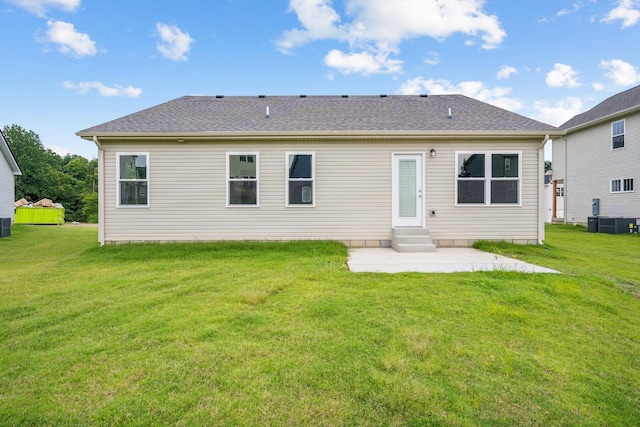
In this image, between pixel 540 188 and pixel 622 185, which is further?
pixel 622 185

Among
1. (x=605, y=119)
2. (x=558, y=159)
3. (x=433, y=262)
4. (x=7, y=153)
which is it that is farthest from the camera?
(x=558, y=159)

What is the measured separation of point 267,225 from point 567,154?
17.3 metres

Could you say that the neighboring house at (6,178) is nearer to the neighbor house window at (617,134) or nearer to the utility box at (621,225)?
the utility box at (621,225)

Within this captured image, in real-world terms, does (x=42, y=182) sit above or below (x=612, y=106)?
below

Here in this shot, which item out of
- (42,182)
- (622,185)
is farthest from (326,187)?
(42,182)

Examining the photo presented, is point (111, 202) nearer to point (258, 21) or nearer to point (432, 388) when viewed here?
point (432, 388)

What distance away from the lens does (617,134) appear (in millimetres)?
13688

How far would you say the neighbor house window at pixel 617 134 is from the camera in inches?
531

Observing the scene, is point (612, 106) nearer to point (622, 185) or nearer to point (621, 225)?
point (622, 185)

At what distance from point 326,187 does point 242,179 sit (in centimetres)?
219

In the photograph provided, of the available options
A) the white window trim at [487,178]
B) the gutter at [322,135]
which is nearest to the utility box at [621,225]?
the gutter at [322,135]

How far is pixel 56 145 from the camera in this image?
156 feet

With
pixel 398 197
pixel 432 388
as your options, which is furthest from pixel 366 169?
pixel 432 388

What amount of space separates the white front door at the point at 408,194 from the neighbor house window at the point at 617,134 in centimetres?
1167
